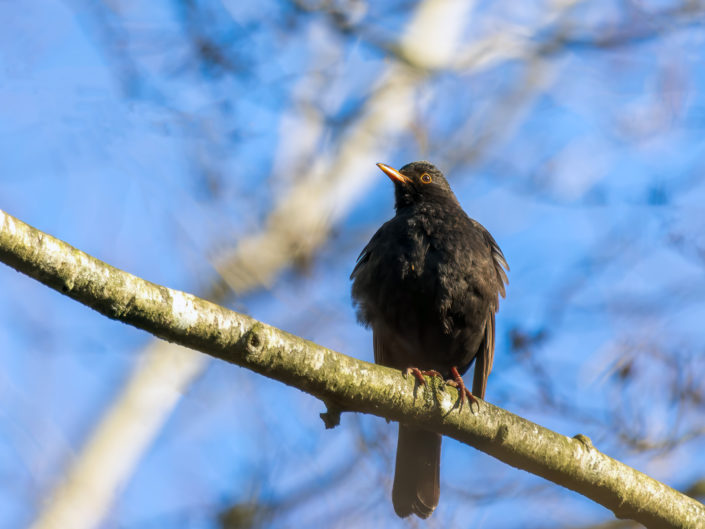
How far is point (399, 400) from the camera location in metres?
3.27

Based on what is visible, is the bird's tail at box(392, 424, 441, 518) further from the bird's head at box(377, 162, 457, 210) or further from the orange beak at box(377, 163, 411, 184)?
the orange beak at box(377, 163, 411, 184)

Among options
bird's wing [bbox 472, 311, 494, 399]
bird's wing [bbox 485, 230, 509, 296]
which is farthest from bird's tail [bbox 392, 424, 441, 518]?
bird's wing [bbox 485, 230, 509, 296]

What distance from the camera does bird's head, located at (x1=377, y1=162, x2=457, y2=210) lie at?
18.4 feet

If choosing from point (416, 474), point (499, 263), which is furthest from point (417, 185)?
point (416, 474)

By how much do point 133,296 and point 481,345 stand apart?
2.91m

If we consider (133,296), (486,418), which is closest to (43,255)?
(133,296)

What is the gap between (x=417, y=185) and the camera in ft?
18.7

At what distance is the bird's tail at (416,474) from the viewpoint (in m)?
4.59

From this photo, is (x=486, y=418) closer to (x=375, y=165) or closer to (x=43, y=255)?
(x=43, y=255)

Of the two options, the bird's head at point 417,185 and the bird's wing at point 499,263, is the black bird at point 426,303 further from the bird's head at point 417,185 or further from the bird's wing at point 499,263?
the bird's head at point 417,185

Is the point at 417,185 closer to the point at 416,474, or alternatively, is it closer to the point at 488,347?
the point at 488,347

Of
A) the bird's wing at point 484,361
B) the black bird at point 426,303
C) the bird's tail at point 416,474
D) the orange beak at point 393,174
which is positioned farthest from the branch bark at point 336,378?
the orange beak at point 393,174

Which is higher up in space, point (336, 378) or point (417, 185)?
point (417, 185)

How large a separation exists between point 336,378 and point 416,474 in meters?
1.89
